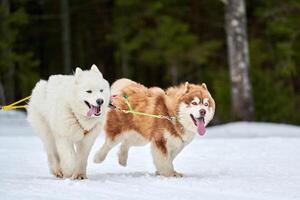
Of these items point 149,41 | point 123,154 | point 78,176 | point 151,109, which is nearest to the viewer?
point 78,176

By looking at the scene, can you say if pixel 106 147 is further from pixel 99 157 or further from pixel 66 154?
pixel 66 154

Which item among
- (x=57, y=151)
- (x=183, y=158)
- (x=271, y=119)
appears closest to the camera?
(x=57, y=151)

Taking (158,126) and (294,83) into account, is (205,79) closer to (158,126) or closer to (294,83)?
(294,83)

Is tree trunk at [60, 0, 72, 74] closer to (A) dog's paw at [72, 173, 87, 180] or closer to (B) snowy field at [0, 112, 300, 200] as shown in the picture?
(B) snowy field at [0, 112, 300, 200]

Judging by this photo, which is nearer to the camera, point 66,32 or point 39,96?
point 39,96

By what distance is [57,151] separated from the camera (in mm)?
7594

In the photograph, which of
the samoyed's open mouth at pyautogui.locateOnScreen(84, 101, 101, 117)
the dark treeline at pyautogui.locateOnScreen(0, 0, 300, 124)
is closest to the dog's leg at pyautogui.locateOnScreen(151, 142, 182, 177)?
the samoyed's open mouth at pyautogui.locateOnScreen(84, 101, 101, 117)

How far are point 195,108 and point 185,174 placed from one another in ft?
3.48

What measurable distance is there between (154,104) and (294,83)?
20079mm

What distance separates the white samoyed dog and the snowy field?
0.93 feet

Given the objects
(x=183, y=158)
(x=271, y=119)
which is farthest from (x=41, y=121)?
(x=271, y=119)

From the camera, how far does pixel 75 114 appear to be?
734 cm

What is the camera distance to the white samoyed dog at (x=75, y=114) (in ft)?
23.6

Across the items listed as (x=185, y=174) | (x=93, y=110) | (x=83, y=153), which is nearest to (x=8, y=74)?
(x=185, y=174)
